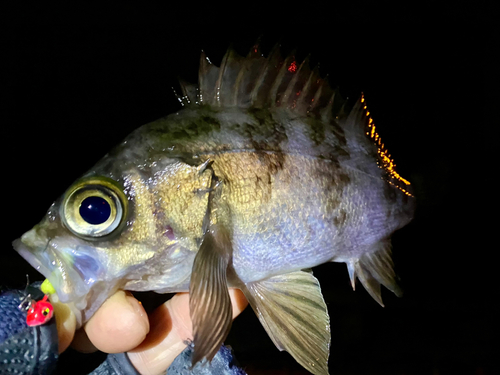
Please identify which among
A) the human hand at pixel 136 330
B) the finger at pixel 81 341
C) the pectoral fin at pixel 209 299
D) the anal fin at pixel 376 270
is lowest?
the finger at pixel 81 341

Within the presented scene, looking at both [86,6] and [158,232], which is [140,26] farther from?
[158,232]

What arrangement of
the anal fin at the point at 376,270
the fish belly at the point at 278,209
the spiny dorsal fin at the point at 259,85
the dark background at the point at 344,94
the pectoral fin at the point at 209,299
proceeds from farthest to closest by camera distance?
the dark background at the point at 344,94 < the anal fin at the point at 376,270 < the spiny dorsal fin at the point at 259,85 < the fish belly at the point at 278,209 < the pectoral fin at the point at 209,299

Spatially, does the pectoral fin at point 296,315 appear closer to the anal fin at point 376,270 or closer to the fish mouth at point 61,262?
the anal fin at point 376,270

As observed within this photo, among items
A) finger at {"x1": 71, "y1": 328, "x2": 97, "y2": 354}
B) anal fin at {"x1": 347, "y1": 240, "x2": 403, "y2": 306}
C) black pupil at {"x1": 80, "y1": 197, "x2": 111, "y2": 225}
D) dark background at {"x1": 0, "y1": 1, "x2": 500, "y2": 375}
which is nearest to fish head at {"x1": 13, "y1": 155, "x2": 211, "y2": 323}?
black pupil at {"x1": 80, "y1": 197, "x2": 111, "y2": 225}

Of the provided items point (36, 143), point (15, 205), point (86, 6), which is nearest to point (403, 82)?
point (86, 6)

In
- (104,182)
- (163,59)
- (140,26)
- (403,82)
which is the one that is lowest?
(104,182)

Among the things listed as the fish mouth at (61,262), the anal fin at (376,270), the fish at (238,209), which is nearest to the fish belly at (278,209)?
the fish at (238,209)

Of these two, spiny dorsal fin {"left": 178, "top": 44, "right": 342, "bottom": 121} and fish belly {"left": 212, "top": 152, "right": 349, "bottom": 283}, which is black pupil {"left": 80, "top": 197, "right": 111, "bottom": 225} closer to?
fish belly {"left": 212, "top": 152, "right": 349, "bottom": 283}
